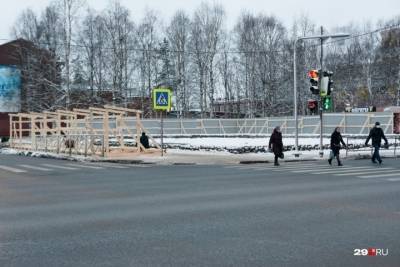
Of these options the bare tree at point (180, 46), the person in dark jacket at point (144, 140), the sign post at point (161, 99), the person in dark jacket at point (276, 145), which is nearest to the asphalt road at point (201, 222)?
the person in dark jacket at point (276, 145)

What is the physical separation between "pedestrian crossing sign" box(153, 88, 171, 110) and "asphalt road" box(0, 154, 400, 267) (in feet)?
34.1

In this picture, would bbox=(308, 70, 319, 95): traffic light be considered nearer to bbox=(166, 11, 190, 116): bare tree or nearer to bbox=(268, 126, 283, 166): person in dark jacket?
bbox=(268, 126, 283, 166): person in dark jacket

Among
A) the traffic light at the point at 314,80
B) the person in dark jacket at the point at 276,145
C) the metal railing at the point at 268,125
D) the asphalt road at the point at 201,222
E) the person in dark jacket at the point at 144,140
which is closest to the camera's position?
the asphalt road at the point at 201,222

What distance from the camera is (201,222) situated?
8.13 m

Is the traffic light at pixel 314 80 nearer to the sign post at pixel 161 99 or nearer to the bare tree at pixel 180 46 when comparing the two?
the sign post at pixel 161 99

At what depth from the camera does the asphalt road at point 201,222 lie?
19.7 ft

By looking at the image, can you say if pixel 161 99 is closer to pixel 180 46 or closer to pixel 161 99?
pixel 161 99

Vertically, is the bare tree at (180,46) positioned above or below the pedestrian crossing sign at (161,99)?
above

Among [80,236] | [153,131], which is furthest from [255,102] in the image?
[80,236]

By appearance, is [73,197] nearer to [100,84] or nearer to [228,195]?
[228,195]

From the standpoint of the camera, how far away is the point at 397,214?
8633mm

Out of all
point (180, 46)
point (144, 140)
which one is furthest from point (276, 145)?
point (180, 46)

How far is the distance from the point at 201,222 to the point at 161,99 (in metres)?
16.9

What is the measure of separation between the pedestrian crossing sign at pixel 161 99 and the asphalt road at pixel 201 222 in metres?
10.4
